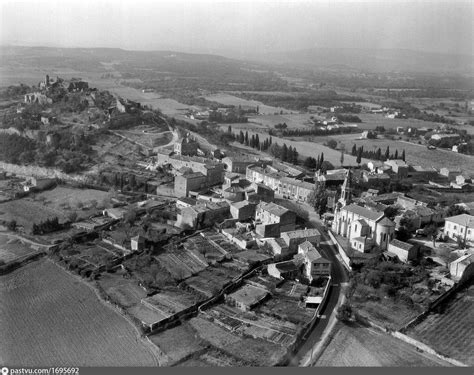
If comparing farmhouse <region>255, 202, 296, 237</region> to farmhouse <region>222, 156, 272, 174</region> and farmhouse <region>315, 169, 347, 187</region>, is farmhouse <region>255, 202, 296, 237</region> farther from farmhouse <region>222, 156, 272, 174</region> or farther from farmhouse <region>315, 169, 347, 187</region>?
farmhouse <region>222, 156, 272, 174</region>

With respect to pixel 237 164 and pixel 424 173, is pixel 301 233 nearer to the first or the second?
pixel 237 164

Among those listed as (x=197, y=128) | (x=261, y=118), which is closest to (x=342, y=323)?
(x=197, y=128)

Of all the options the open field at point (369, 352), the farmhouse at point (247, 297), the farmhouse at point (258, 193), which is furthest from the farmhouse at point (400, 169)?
the open field at point (369, 352)

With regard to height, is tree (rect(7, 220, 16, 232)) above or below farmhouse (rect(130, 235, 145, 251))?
below

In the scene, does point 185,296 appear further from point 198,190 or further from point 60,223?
point 198,190

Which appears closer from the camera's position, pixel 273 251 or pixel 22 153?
pixel 273 251

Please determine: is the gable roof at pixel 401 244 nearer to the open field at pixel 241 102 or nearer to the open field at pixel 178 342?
the open field at pixel 178 342

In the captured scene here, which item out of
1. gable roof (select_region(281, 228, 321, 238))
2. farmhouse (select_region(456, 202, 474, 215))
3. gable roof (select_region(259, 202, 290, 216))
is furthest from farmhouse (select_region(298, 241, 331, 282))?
farmhouse (select_region(456, 202, 474, 215))
